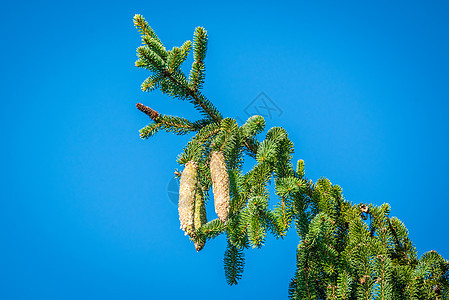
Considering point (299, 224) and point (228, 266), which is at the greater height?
point (299, 224)

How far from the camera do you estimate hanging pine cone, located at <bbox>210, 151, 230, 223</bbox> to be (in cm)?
209

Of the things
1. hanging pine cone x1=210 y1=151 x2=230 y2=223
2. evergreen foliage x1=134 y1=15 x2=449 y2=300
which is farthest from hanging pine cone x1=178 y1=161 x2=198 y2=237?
hanging pine cone x1=210 y1=151 x2=230 y2=223

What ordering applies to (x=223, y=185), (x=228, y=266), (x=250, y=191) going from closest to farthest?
(x=223, y=185)
(x=250, y=191)
(x=228, y=266)

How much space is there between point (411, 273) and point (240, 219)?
1036mm

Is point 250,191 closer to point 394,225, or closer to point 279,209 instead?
point 279,209

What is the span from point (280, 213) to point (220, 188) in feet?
1.20

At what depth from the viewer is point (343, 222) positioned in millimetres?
2449

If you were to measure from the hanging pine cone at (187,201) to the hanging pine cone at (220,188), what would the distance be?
0.11 metres

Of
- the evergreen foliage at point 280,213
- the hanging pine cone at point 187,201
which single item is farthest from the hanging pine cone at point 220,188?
the hanging pine cone at point 187,201

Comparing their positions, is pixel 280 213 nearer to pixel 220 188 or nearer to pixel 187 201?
pixel 220 188

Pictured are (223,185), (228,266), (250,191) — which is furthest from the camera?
(228,266)

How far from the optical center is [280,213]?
2.18 m

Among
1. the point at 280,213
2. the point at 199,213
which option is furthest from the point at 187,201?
the point at 280,213

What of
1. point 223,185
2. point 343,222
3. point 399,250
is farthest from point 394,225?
point 223,185
